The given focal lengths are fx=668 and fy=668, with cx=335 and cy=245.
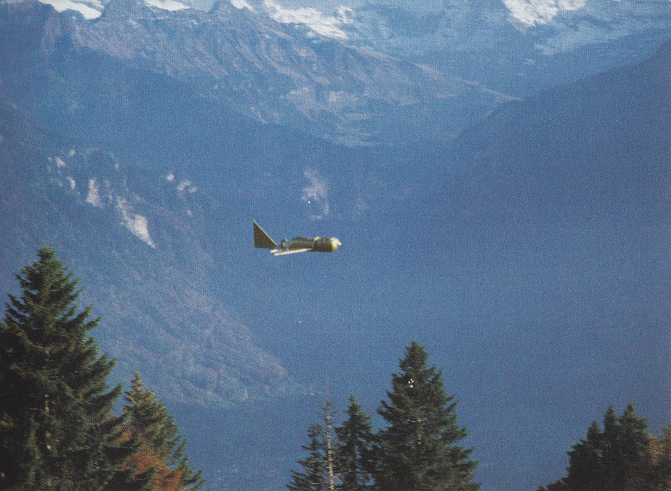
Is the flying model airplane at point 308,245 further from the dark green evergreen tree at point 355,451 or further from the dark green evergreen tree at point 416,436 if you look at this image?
the dark green evergreen tree at point 355,451

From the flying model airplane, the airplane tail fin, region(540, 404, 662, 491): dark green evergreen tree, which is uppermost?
region(540, 404, 662, 491): dark green evergreen tree

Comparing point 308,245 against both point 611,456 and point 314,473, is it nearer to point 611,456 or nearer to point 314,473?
point 314,473

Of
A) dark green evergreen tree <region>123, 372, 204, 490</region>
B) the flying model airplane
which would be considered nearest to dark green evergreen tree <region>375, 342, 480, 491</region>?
dark green evergreen tree <region>123, 372, 204, 490</region>

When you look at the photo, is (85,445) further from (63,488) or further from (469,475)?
(469,475)

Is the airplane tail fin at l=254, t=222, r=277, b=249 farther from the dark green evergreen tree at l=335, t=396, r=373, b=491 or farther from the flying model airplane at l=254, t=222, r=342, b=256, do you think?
the dark green evergreen tree at l=335, t=396, r=373, b=491

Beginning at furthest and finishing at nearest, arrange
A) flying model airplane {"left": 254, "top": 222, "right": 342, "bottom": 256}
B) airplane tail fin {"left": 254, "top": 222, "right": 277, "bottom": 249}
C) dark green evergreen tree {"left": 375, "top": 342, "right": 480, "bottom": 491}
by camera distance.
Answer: dark green evergreen tree {"left": 375, "top": 342, "right": 480, "bottom": 491}, airplane tail fin {"left": 254, "top": 222, "right": 277, "bottom": 249}, flying model airplane {"left": 254, "top": 222, "right": 342, "bottom": 256}
